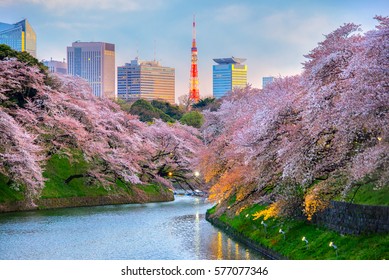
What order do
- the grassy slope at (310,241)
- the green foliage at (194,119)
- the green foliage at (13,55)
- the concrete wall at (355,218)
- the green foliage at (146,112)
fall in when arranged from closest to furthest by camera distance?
the grassy slope at (310,241), the concrete wall at (355,218), the green foliage at (13,55), the green foliage at (194,119), the green foliage at (146,112)

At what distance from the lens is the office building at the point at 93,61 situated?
379ft

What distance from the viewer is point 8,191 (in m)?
46.3

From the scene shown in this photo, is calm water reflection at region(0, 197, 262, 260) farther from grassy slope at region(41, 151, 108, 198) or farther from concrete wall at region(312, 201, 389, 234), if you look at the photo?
grassy slope at region(41, 151, 108, 198)

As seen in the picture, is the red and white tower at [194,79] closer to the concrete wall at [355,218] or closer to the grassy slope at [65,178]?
the grassy slope at [65,178]

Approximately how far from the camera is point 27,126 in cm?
5222

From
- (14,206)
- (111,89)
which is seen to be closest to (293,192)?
(14,206)

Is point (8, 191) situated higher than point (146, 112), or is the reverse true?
point (146, 112)

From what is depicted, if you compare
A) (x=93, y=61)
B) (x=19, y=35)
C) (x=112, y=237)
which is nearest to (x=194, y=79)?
(x=93, y=61)

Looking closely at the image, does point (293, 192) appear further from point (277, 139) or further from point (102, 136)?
point (102, 136)

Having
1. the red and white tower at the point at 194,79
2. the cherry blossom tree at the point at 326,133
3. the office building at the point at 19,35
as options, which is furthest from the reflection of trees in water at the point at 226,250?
the red and white tower at the point at 194,79

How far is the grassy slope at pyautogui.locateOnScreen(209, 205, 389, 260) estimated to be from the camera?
20.5 meters

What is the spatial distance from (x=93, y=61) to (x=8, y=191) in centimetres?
7819

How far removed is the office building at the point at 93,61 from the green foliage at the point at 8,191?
6383 centimetres

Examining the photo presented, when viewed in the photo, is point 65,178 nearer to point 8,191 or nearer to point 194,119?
point 8,191
